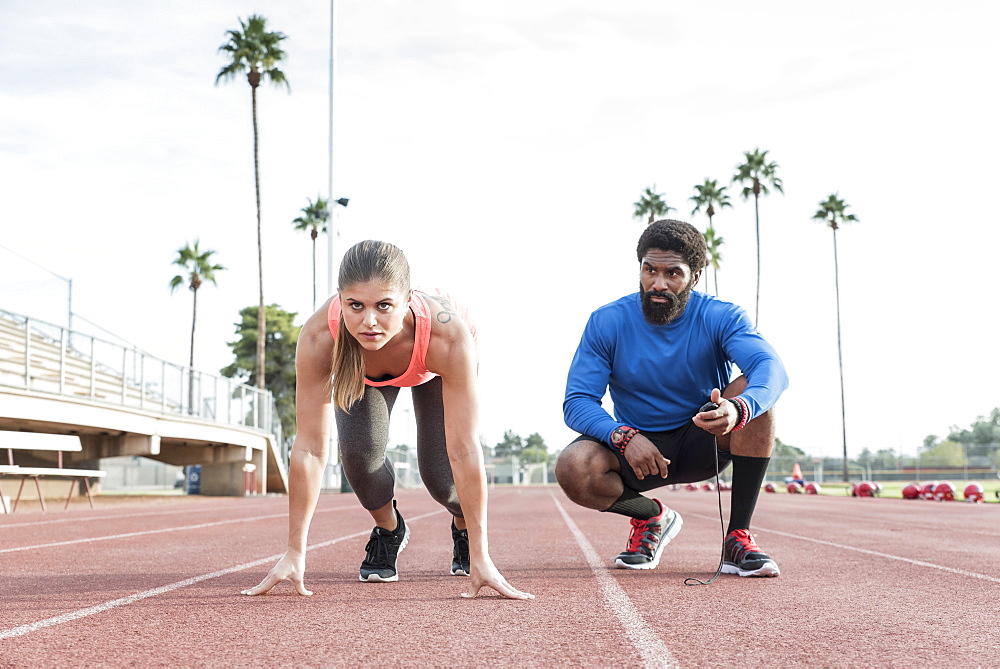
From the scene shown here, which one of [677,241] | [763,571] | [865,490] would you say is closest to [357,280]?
[677,241]

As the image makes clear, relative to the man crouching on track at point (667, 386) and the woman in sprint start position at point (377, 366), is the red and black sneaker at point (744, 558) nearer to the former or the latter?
the man crouching on track at point (667, 386)

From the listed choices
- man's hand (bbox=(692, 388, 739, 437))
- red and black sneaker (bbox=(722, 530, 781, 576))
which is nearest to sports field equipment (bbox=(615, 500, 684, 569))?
red and black sneaker (bbox=(722, 530, 781, 576))

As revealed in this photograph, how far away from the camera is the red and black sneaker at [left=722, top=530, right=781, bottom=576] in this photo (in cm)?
526

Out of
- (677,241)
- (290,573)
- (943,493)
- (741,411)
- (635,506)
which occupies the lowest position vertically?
(943,493)

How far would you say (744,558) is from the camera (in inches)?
210

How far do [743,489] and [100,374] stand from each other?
1671 centimetres

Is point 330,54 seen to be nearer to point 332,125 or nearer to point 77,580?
point 332,125

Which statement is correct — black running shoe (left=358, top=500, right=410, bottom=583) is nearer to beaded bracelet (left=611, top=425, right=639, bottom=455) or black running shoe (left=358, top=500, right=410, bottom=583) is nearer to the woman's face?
beaded bracelet (left=611, top=425, right=639, bottom=455)

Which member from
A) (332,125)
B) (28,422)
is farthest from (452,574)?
(332,125)

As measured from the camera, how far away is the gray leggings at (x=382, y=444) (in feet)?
16.3

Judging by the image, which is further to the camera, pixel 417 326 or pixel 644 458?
pixel 644 458

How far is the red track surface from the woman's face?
114 centimetres

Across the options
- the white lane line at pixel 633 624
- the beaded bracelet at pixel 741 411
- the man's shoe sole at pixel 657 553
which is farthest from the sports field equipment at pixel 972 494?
the beaded bracelet at pixel 741 411

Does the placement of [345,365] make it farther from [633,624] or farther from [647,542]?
[647,542]
